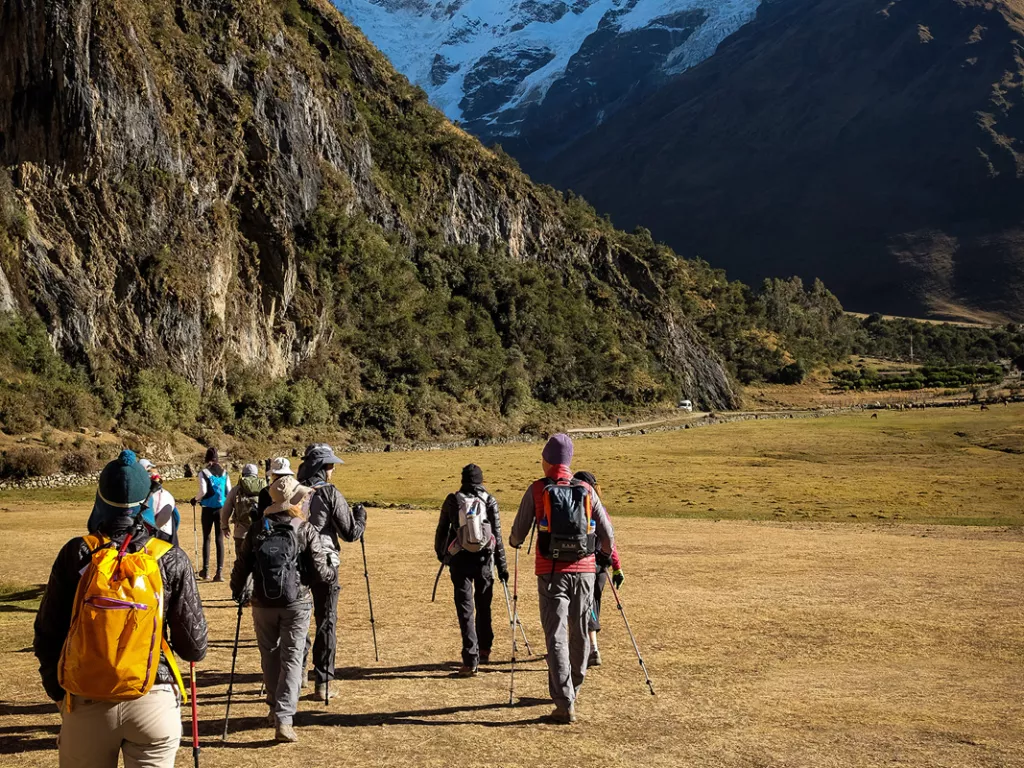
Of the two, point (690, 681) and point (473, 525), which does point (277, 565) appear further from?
point (690, 681)

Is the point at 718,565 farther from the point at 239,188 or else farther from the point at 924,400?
the point at 924,400

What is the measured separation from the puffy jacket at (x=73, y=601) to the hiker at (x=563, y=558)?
3.90 metres

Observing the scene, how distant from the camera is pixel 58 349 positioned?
52125mm

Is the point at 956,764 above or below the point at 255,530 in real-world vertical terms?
below

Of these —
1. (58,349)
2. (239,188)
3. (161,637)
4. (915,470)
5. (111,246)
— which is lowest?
(915,470)

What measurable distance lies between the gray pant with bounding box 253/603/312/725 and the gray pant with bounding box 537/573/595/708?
2.16 m

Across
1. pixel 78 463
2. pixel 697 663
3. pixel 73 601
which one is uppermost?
pixel 73 601

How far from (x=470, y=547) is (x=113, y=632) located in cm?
561

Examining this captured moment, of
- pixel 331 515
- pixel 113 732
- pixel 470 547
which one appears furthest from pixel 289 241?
→ pixel 113 732

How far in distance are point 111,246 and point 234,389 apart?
11640 mm

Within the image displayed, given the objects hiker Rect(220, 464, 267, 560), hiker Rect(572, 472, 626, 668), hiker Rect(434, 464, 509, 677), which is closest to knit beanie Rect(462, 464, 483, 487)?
hiker Rect(434, 464, 509, 677)

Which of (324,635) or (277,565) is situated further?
(324,635)

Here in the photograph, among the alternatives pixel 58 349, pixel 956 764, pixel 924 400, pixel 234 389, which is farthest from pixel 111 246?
pixel 924 400

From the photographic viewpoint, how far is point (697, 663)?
1092 cm
